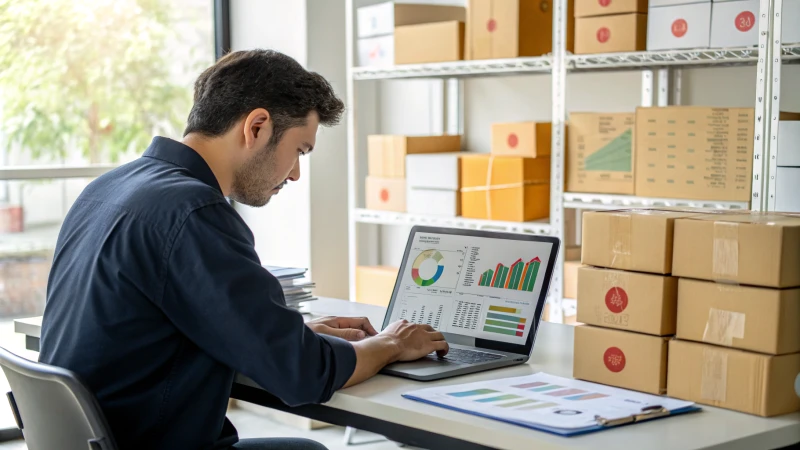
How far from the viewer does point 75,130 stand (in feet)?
13.4

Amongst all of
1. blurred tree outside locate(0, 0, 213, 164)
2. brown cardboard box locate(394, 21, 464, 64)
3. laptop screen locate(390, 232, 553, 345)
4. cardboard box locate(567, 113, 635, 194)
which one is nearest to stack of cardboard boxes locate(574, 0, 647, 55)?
cardboard box locate(567, 113, 635, 194)

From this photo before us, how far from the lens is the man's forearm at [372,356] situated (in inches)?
63.0

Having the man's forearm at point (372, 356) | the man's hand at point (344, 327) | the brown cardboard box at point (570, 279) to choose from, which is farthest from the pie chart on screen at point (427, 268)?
the brown cardboard box at point (570, 279)

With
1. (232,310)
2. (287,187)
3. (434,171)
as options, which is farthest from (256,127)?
(287,187)

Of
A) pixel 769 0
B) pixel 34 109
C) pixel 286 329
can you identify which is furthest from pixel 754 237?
pixel 34 109

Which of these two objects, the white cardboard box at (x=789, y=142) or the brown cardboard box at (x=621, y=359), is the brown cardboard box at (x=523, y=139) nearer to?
the white cardboard box at (x=789, y=142)

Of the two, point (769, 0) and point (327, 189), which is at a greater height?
point (769, 0)

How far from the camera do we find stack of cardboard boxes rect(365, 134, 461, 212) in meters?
3.63

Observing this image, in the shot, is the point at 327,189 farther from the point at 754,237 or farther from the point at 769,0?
the point at 754,237

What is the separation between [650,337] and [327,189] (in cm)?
275

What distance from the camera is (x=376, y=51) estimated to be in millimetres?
3746

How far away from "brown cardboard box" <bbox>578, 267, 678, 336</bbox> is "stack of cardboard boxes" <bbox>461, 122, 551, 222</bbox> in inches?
63.1

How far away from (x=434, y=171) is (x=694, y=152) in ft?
3.28

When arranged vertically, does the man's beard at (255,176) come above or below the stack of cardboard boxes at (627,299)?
above
